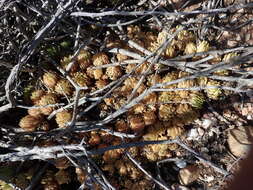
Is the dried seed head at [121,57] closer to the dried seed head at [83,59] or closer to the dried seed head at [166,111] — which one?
the dried seed head at [83,59]

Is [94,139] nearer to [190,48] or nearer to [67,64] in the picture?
[67,64]

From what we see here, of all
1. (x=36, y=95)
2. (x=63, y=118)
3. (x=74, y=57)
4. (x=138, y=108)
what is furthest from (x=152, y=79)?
(x=36, y=95)

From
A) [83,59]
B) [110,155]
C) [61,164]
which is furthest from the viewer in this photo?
[83,59]

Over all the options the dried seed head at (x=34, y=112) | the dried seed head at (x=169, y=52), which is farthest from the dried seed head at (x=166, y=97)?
the dried seed head at (x=34, y=112)

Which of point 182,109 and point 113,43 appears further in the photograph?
point 113,43

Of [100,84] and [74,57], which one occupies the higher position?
[74,57]

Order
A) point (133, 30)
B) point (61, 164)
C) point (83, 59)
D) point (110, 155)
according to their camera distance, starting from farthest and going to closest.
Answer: point (133, 30)
point (83, 59)
point (110, 155)
point (61, 164)

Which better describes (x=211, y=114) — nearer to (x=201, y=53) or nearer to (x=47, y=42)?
(x=201, y=53)
